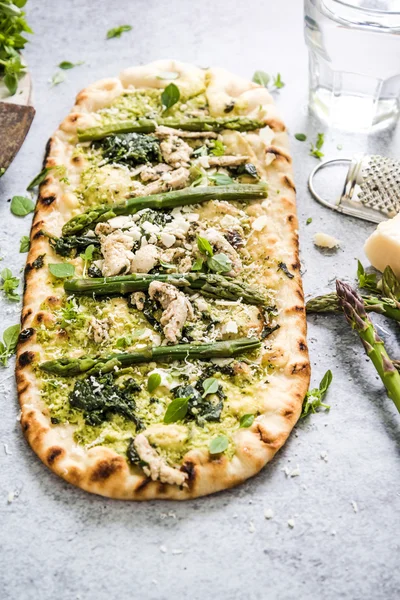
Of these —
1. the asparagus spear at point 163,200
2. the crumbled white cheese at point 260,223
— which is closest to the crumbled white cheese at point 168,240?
the asparagus spear at point 163,200

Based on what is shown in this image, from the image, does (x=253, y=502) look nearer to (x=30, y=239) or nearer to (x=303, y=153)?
(x=30, y=239)

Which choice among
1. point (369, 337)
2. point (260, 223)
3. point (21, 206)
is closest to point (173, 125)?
point (260, 223)

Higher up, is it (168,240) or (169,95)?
(169,95)

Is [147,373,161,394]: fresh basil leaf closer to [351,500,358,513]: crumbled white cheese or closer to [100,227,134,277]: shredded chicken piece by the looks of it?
[100,227,134,277]: shredded chicken piece

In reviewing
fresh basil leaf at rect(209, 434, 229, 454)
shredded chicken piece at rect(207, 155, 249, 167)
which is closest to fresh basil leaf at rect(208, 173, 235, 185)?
shredded chicken piece at rect(207, 155, 249, 167)

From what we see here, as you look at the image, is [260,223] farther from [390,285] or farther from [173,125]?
[173,125]
